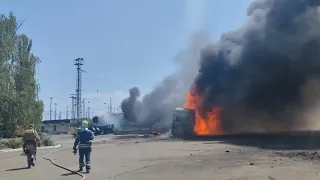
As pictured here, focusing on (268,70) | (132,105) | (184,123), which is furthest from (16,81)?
(132,105)

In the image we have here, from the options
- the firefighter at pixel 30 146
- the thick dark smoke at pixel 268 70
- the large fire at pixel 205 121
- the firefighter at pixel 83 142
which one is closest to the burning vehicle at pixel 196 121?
the large fire at pixel 205 121

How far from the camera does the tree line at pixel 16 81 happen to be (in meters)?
34.1

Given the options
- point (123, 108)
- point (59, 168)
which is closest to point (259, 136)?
point (59, 168)

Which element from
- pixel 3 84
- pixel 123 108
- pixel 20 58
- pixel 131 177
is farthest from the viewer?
pixel 123 108

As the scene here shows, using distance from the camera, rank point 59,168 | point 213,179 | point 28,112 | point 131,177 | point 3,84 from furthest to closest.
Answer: point 28,112, point 3,84, point 59,168, point 131,177, point 213,179

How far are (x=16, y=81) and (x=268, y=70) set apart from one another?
2040 centimetres

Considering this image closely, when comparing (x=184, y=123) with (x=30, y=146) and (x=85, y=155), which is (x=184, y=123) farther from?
(x=85, y=155)

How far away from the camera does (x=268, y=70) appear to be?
36.3 metres

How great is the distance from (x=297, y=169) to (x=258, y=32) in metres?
26.1

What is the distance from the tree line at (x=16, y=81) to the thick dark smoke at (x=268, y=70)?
14657 millimetres

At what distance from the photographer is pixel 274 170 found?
1266 cm

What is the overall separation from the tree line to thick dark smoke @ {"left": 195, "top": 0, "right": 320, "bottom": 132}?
14657 mm

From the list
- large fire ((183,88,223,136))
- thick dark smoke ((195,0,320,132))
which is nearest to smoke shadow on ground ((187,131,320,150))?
thick dark smoke ((195,0,320,132))

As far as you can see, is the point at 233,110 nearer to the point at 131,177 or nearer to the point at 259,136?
the point at 259,136
